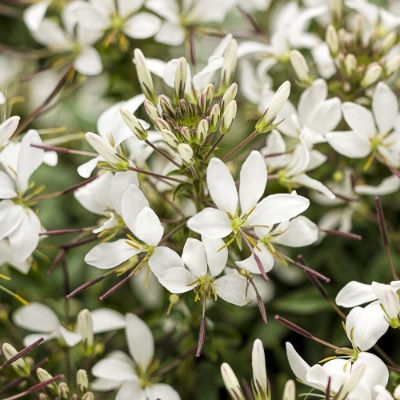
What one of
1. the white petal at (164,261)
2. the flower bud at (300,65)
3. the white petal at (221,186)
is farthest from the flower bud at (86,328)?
the flower bud at (300,65)

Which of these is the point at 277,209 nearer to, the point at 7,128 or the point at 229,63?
the point at 229,63

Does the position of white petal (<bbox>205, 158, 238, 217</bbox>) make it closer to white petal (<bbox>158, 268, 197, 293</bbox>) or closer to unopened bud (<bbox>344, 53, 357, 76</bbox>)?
white petal (<bbox>158, 268, 197, 293</bbox>)

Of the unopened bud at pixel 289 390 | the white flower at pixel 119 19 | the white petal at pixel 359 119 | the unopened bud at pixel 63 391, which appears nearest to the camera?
the unopened bud at pixel 289 390

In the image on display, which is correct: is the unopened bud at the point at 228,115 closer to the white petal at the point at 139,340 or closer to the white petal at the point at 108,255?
the white petal at the point at 108,255

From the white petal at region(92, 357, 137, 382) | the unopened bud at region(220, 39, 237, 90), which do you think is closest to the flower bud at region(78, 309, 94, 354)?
the white petal at region(92, 357, 137, 382)

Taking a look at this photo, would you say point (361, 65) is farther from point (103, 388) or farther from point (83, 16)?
point (103, 388)

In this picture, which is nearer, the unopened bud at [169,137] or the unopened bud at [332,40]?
the unopened bud at [169,137]

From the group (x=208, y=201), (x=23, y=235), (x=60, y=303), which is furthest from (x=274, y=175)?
(x=60, y=303)
